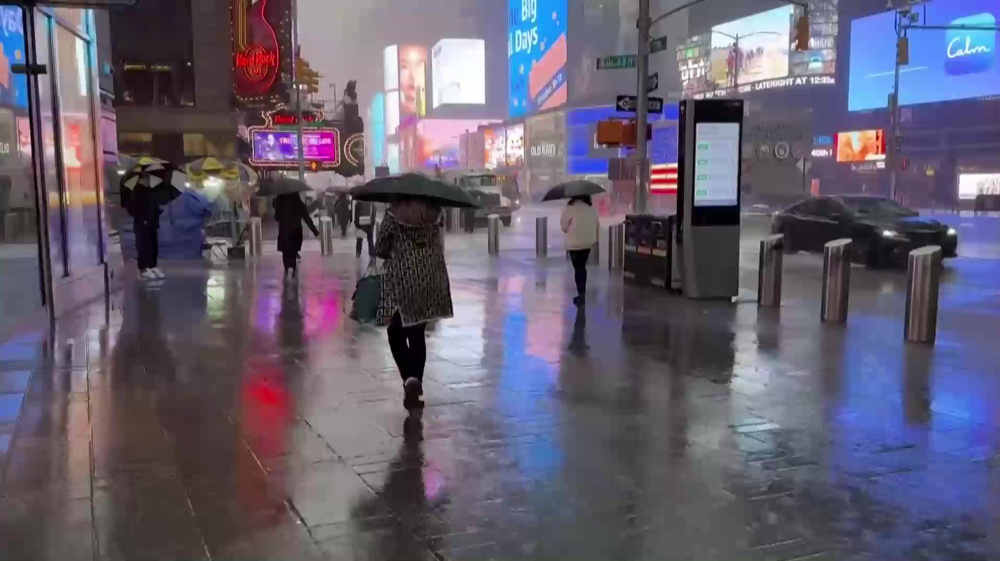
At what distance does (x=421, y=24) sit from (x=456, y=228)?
6557 inches

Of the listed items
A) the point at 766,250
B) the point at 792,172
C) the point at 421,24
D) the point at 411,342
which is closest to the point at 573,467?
the point at 411,342

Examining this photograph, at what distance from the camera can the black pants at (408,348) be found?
23.0 ft

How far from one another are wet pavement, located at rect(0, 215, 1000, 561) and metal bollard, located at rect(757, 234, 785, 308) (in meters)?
1.29

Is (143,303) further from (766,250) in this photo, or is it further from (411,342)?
(766,250)

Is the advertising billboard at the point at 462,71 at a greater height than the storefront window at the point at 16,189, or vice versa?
the advertising billboard at the point at 462,71

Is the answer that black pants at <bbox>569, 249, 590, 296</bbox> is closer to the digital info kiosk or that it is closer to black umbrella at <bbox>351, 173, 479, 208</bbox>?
the digital info kiosk

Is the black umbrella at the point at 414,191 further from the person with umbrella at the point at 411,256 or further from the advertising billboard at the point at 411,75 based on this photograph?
the advertising billboard at the point at 411,75

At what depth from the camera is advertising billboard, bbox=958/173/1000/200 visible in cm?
5369

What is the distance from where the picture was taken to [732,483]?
5.23 meters

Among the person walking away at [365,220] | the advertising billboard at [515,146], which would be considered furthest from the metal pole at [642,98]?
the advertising billboard at [515,146]

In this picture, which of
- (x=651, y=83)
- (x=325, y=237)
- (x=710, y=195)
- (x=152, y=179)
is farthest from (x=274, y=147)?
(x=710, y=195)

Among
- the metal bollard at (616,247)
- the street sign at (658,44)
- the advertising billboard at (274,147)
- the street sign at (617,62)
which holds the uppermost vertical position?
the street sign at (658,44)

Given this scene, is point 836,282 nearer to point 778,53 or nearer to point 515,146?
point 778,53

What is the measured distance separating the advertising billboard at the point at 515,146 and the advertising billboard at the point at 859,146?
35721 mm
